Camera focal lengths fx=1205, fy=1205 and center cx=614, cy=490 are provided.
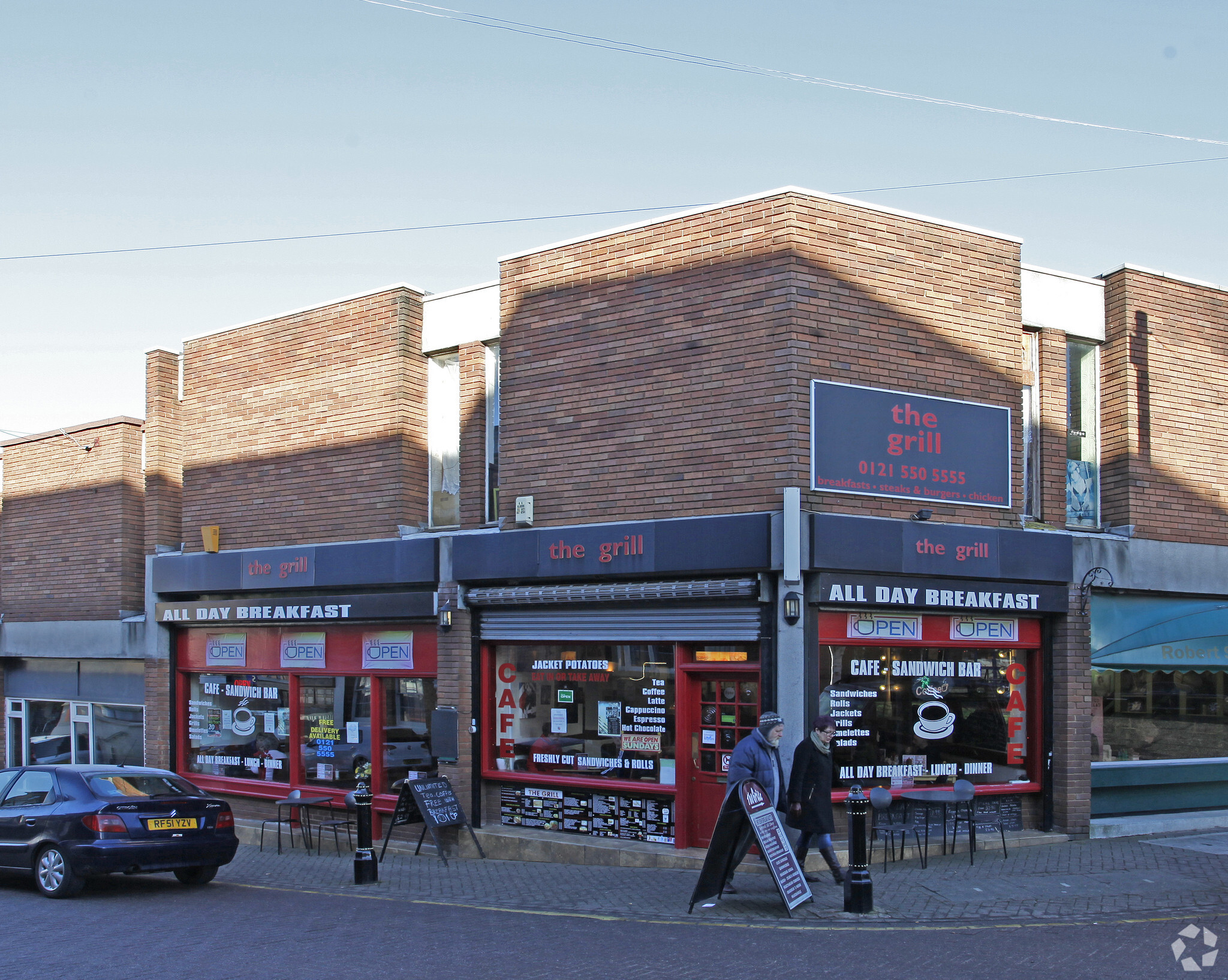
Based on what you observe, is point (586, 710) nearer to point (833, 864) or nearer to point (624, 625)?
point (624, 625)

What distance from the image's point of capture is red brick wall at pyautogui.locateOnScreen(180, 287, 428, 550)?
16.0 metres

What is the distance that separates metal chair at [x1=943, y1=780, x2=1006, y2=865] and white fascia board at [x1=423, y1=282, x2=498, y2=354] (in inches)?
306

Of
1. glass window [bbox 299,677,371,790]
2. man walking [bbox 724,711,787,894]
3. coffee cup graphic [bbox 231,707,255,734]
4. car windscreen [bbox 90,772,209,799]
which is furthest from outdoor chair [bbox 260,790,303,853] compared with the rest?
man walking [bbox 724,711,787,894]

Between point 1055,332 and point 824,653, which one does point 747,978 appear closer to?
point 824,653

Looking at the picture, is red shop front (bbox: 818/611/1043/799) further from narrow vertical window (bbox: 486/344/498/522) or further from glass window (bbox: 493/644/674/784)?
narrow vertical window (bbox: 486/344/498/522)

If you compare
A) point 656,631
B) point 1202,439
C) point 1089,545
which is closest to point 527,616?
point 656,631

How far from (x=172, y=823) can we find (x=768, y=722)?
6.03m

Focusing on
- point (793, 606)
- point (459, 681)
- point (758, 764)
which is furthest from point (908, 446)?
point (459, 681)

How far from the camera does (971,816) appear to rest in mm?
12750

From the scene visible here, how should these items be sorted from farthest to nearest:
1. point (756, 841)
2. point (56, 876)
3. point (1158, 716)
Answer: point (1158, 716) → point (56, 876) → point (756, 841)

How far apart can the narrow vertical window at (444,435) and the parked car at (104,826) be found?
4912 mm

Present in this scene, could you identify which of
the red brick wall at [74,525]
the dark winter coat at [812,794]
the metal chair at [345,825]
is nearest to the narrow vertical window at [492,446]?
the metal chair at [345,825]

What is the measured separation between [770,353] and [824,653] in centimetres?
318

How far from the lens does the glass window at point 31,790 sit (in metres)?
12.2
